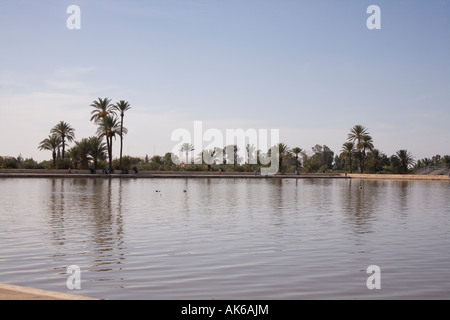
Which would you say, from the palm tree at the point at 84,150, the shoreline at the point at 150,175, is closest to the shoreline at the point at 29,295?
the shoreline at the point at 150,175

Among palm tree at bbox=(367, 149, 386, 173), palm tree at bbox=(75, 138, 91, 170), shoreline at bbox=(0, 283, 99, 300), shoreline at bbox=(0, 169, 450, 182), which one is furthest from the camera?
palm tree at bbox=(367, 149, 386, 173)

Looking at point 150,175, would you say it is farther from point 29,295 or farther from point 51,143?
point 29,295

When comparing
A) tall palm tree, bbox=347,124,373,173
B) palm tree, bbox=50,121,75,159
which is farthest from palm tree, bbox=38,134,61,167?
tall palm tree, bbox=347,124,373,173

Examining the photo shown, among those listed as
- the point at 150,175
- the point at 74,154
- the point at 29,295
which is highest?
the point at 74,154

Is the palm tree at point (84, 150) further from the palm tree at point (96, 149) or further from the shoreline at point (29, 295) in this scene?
the shoreline at point (29, 295)

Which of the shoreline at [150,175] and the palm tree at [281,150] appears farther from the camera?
the palm tree at [281,150]

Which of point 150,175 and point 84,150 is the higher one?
point 84,150

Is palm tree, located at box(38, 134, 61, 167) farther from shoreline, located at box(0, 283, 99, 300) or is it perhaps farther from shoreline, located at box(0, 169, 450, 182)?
shoreline, located at box(0, 283, 99, 300)

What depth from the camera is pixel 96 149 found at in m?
65.6

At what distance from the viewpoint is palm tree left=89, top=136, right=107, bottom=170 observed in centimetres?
6556

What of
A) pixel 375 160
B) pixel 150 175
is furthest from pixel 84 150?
pixel 375 160

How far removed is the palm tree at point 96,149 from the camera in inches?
2581
